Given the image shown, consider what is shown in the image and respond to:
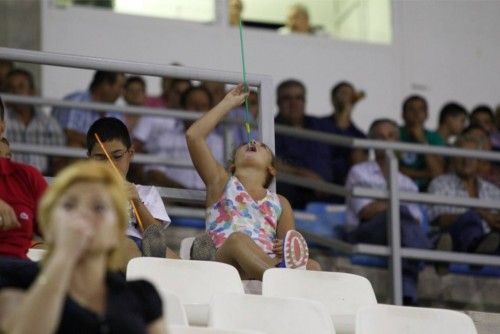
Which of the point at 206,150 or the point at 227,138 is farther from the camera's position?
the point at 227,138

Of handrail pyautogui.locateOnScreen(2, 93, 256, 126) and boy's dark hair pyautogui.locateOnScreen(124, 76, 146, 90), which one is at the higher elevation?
boy's dark hair pyautogui.locateOnScreen(124, 76, 146, 90)

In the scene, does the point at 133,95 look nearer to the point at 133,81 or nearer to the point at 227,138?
the point at 133,81

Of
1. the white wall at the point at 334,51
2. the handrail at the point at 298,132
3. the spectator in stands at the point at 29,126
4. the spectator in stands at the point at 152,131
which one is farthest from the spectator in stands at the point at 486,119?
the spectator in stands at the point at 29,126

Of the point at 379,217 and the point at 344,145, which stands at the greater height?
the point at 344,145

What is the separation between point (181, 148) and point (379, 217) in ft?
5.22

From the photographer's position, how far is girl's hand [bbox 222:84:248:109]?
702 centimetres

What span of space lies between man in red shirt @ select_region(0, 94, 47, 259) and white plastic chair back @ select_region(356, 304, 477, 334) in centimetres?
120

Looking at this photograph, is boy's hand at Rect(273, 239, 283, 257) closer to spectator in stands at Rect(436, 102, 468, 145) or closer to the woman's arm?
the woman's arm

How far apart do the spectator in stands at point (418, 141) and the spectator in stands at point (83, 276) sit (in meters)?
5.99

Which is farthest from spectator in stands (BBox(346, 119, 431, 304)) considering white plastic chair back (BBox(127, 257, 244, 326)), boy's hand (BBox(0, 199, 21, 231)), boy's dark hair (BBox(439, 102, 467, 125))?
boy's hand (BBox(0, 199, 21, 231))

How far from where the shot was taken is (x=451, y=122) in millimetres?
10648

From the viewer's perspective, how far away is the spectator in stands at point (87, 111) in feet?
31.2

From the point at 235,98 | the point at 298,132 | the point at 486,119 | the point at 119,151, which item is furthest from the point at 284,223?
the point at 486,119

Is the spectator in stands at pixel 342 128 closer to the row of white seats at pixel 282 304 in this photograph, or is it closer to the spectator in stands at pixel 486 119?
the spectator in stands at pixel 486 119
